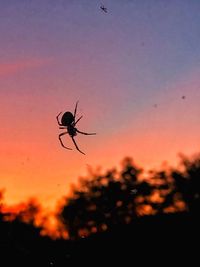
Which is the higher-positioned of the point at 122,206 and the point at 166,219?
the point at 122,206

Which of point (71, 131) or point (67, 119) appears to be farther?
point (71, 131)

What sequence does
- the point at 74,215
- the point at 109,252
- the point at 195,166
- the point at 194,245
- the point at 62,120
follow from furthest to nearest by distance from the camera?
the point at 74,215 < the point at 195,166 < the point at 109,252 < the point at 194,245 < the point at 62,120

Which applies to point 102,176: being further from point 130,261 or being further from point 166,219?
point 130,261

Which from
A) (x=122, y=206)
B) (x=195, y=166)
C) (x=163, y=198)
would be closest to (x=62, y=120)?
(x=195, y=166)

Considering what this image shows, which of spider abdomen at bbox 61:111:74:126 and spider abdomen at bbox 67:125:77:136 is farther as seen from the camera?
spider abdomen at bbox 67:125:77:136

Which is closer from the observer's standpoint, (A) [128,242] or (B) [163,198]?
(A) [128,242]

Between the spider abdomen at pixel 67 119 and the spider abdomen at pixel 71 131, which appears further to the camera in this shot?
the spider abdomen at pixel 71 131

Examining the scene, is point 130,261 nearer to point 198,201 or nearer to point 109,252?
point 109,252

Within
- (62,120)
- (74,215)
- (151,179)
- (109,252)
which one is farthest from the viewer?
(74,215)

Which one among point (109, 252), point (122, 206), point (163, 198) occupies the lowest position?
point (109, 252)
